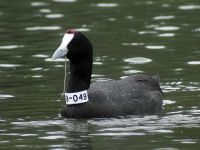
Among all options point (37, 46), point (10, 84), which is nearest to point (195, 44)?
point (37, 46)

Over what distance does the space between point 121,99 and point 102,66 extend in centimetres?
401

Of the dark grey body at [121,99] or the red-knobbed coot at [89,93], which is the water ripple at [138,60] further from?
the red-knobbed coot at [89,93]

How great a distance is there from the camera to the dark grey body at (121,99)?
1780 cm

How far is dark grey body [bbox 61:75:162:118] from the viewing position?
58.4 ft

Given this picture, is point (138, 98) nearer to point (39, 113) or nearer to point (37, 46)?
point (39, 113)

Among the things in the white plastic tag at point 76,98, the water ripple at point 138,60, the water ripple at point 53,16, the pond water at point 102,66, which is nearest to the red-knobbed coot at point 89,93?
the white plastic tag at point 76,98

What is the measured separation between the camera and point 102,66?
22.1m

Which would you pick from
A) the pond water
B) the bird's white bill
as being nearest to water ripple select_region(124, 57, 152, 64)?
the pond water

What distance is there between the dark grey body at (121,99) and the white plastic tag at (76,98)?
78mm

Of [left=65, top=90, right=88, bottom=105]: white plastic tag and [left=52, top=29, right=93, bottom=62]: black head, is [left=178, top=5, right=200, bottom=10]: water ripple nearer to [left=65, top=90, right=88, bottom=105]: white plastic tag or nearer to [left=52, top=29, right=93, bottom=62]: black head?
[left=52, top=29, right=93, bottom=62]: black head

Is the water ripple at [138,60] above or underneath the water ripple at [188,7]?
underneath

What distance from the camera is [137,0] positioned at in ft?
97.9

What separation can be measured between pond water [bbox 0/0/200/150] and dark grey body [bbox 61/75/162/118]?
0.64ft

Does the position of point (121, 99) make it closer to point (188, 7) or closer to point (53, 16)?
point (53, 16)
